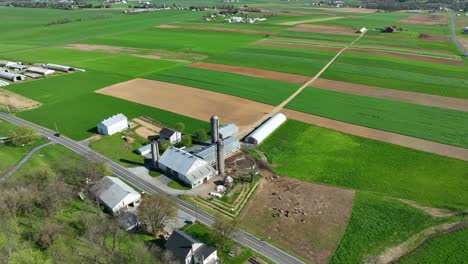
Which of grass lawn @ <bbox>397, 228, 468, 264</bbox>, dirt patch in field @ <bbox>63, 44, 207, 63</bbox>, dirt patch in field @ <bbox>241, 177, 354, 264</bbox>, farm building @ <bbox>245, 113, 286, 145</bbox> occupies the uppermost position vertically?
dirt patch in field @ <bbox>63, 44, 207, 63</bbox>

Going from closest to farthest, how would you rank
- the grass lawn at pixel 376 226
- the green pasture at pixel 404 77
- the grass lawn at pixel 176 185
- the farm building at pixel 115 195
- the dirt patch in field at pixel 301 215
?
the grass lawn at pixel 376 226 < the dirt patch in field at pixel 301 215 < the farm building at pixel 115 195 < the grass lawn at pixel 176 185 < the green pasture at pixel 404 77

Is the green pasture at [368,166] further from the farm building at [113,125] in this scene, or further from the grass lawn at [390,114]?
the farm building at [113,125]

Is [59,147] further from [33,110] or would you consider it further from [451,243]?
[451,243]

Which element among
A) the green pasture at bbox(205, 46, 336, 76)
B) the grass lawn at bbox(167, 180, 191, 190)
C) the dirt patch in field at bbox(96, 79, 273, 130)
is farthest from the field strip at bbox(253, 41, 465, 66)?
the grass lawn at bbox(167, 180, 191, 190)

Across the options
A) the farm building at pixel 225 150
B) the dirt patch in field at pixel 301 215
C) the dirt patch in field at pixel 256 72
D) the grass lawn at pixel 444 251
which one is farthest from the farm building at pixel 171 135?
the dirt patch in field at pixel 256 72

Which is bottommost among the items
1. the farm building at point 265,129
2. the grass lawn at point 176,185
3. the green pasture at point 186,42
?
the grass lawn at point 176,185

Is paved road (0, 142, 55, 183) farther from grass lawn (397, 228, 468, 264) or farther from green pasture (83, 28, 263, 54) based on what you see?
green pasture (83, 28, 263, 54)
